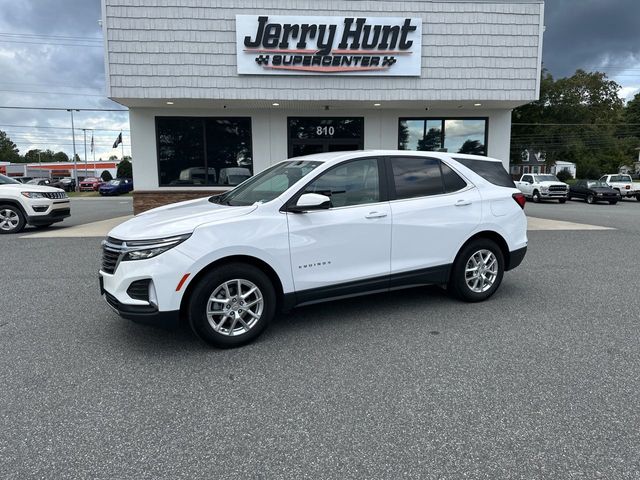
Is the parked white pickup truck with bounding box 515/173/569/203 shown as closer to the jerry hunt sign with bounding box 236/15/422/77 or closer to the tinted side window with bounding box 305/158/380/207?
the jerry hunt sign with bounding box 236/15/422/77

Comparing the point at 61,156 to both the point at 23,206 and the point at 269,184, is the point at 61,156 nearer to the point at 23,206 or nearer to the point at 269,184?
the point at 23,206

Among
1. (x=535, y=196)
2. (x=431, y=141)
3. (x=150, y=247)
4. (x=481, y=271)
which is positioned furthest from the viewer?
(x=535, y=196)

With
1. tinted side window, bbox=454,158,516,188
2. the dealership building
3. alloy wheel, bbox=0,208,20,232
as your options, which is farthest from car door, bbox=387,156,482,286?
alloy wheel, bbox=0,208,20,232

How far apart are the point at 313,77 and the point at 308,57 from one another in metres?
0.49

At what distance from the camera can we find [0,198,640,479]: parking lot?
2.65 m

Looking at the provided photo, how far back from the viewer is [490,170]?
579 centimetres

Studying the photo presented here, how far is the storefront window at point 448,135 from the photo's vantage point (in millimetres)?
14148

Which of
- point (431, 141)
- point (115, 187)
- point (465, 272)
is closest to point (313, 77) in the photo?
point (431, 141)

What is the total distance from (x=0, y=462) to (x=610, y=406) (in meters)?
3.78

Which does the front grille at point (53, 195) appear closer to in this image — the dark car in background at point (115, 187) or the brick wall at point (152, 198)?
the brick wall at point (152, 198)

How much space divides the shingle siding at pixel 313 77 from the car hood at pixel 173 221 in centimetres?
Result: 804

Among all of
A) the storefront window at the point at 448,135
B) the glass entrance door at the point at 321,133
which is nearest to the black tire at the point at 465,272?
the glass entrance door at the point at 321,133

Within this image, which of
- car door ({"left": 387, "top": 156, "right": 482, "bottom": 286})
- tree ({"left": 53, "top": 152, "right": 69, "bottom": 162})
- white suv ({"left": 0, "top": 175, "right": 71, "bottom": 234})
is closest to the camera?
car door ({"left": 387, "top": 156, "right": 482, "bottom": 286})

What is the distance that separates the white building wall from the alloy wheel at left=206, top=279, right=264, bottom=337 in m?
9.57
